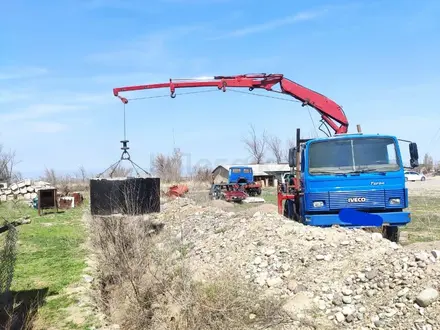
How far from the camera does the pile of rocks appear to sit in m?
31.6

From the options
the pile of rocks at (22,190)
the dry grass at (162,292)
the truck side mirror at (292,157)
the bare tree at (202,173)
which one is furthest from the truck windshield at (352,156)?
the bare tree at (202,173)

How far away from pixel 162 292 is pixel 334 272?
2463 millimetres

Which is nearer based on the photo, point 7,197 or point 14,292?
point 14,292

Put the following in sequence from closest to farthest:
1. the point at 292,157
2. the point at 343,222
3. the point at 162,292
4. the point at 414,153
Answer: the point at 162,292
the point at 343,222
the point at 414,153
the point at 292,157

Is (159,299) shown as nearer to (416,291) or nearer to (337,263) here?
(337,263)

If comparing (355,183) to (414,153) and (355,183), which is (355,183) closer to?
(355,183)

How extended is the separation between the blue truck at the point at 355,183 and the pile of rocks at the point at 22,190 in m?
26.7

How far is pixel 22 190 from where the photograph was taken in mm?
33094

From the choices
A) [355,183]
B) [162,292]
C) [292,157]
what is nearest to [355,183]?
[355,183]

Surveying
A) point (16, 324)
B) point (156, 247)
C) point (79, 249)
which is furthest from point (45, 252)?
point (16, 324)

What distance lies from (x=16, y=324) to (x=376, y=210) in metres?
6.22

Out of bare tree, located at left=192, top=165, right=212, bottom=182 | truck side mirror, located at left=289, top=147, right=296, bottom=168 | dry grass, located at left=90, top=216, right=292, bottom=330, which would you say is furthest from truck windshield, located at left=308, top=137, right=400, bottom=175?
bare tree, located at left=192, top=165, right=212, bottom=182

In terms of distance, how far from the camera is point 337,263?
6.68m

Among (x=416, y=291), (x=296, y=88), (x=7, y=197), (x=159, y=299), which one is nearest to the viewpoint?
(x=416, y=291)
